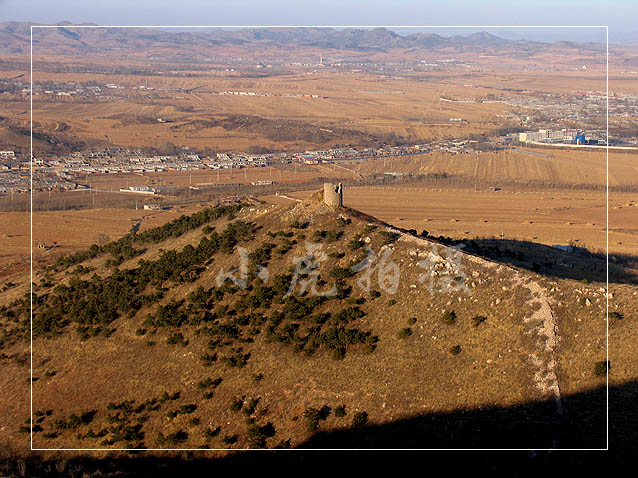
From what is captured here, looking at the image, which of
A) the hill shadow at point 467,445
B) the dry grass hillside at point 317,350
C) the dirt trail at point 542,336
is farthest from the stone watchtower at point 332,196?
the hill shadow at point 467,445

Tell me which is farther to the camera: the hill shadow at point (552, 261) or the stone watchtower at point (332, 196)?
the hill shadow at point (552, 261)

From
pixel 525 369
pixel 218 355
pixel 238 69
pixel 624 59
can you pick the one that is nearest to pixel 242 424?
pixel 218 355

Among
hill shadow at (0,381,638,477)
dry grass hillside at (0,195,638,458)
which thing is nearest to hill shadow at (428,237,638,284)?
dry grass hillside at (0,195,638,458)

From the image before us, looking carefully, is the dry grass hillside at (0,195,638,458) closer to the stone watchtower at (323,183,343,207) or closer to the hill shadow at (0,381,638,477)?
the hill shadow at (0,381,638,477)

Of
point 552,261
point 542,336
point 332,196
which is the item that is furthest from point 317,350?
point 552,261

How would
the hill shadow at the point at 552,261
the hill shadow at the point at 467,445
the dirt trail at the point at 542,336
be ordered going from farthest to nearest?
1. the hill shadow at the point at 552,261
2. the dirt trail at the point at 542,336
3. the hill shadow at the point at 467,445

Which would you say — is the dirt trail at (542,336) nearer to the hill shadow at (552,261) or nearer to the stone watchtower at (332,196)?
the hill shadow at (552,261)

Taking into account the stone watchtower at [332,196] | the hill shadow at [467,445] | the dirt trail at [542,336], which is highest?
the stone watchtower at [332,196]
